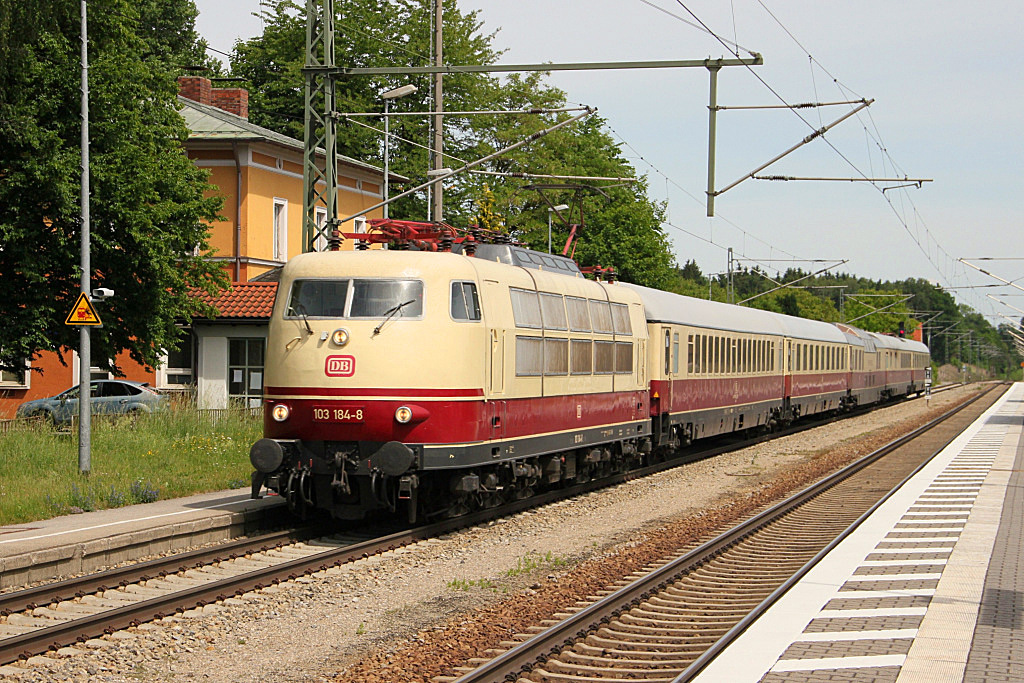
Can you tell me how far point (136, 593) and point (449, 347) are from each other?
184 inches

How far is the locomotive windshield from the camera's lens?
13742mm

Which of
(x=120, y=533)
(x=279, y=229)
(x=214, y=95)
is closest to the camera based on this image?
(x=120, y=533)

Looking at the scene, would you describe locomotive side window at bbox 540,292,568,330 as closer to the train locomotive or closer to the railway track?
the train locomotive

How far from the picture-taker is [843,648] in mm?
8344

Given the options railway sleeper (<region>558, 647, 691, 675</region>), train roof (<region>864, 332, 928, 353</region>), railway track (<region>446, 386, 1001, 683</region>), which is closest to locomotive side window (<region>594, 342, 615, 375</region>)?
railway track (<region>446, 386, 1001, 683</region>)

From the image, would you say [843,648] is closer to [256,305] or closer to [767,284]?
[256,305]

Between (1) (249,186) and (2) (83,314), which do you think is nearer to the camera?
(2) (83,314)

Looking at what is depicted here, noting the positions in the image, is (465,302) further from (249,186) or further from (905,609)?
(249,186)

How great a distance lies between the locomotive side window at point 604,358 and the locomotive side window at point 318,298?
577cm

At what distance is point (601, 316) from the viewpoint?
19.0 m

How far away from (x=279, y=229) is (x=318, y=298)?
2420 cm

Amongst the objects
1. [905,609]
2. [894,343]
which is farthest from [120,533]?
[894,343]

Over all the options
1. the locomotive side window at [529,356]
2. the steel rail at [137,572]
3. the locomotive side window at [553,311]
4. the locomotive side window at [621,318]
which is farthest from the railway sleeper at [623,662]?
the locomotive side window at [621,318]

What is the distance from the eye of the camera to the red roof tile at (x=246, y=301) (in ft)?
106
